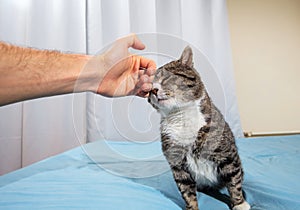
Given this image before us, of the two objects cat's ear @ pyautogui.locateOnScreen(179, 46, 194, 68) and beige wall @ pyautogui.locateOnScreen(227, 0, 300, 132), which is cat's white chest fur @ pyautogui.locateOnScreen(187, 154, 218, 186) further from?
beige wall @ pyautogui.locateOnScreen(227, 0, 300, 132)

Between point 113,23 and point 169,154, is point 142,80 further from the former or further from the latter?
point 113,23

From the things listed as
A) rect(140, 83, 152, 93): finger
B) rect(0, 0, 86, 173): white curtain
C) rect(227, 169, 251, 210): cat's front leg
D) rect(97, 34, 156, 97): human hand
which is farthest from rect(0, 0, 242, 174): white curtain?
rect(227, 169, 251, 210): cat's front leg

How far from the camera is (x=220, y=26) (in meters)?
1.93

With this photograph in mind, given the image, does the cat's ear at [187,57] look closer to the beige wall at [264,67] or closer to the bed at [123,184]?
the bed at [123,184]

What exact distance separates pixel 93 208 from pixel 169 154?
204 millimetres

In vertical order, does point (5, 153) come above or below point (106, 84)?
below

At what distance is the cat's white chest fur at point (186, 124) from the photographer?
0.52 metres

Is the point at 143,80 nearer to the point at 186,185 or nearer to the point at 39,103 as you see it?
the point at 186,185

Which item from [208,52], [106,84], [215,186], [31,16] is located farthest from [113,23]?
[215,186]

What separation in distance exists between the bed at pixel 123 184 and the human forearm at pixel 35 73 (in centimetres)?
24

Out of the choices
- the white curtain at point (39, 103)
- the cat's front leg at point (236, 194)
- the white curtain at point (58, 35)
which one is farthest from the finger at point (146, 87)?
the white curtain at point (39, 103)

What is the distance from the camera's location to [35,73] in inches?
24.3

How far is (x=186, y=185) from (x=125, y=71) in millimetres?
334

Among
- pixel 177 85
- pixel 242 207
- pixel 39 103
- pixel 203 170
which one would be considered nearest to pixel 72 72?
pixel 177 85
